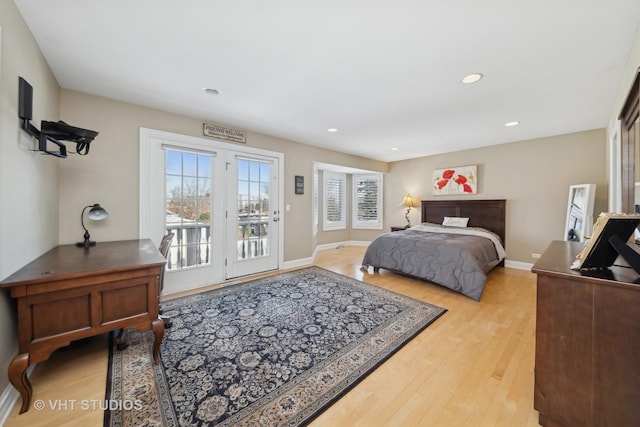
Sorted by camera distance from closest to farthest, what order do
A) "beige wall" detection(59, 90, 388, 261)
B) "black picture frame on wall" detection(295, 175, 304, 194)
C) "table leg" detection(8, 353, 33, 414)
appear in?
"table leg" detection(8, 353, 33, 414), "beige wall" detection(59, 90, 388, 261), "black picture frame on wall" detection(295, 175, 304, 194)

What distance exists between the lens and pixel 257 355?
192 centimetres

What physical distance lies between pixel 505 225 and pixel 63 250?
6.27m

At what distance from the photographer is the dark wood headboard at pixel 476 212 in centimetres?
461

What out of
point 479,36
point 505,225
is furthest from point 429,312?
point 505,225

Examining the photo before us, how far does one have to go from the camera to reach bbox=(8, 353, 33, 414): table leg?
1.32 meters

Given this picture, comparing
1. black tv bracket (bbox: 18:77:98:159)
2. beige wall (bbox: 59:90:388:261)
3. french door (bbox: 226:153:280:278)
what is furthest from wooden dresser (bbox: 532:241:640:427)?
beige wall (bbox: 59:90:388:261)

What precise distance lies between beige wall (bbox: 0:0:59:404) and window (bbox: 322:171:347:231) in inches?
Answer: 203

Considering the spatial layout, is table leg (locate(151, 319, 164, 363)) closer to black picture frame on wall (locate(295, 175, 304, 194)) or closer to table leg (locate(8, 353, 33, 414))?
table leg (locate(8, 353, 33, 414))

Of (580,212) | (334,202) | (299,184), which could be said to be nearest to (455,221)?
(580,212)

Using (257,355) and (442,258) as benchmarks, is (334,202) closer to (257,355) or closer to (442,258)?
(442,258)

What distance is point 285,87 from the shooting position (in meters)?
2.50

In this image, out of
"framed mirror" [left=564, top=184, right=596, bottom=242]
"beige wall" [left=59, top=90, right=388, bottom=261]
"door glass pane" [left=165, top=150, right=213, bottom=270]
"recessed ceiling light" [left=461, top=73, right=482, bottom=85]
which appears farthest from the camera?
"framed mirror" [left=564, top=184, right=596, bottom=242]

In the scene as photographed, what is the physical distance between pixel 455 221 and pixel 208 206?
181 inches

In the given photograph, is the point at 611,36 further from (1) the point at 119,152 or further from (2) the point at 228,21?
(1) the point at 119,152
